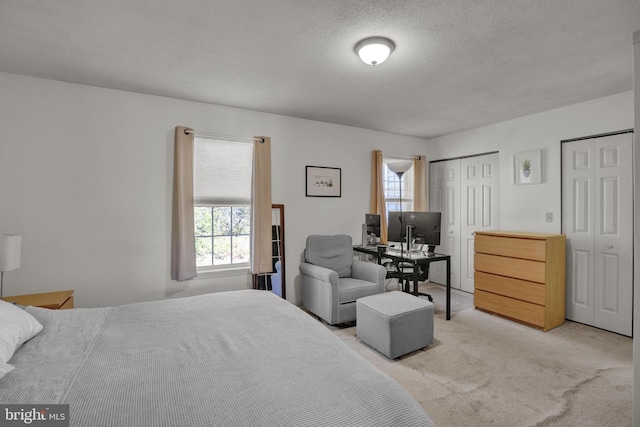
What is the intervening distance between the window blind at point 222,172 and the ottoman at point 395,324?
1.95 meters

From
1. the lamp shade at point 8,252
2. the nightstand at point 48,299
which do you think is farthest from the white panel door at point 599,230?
the lamp shade at point 8,252

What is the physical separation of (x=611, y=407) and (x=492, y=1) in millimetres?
2727

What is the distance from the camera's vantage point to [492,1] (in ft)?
A: 5.95

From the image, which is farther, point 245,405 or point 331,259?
point 331,259

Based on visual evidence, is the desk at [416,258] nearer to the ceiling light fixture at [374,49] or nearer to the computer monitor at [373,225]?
the computer monitor at [373,225]

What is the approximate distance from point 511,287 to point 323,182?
266 centimetres

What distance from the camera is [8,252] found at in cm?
238

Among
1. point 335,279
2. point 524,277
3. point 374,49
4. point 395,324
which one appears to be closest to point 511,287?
point 524,277

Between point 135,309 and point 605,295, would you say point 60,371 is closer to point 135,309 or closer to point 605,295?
point 135,309

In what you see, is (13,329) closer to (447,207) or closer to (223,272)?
(223,272)

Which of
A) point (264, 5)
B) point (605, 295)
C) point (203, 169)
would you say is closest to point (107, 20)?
point (264, 5)

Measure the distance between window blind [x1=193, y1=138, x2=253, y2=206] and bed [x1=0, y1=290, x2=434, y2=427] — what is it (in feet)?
6.49

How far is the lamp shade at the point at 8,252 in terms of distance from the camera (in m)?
2.36

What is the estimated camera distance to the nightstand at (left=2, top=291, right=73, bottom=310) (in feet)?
8.15
